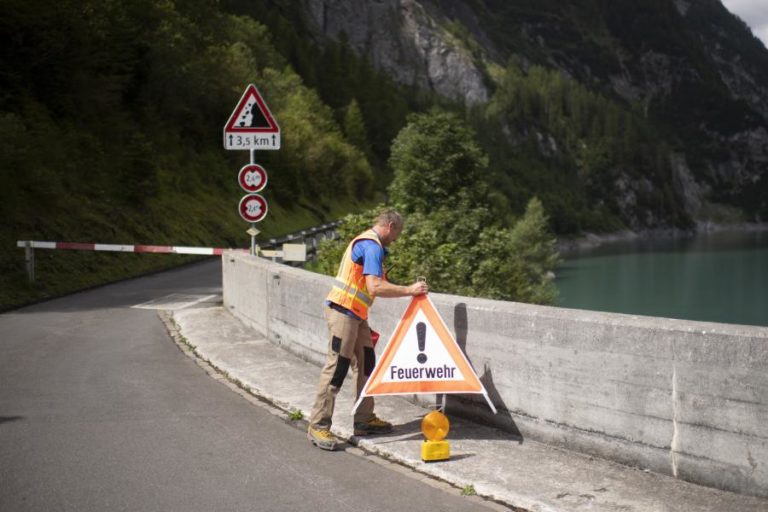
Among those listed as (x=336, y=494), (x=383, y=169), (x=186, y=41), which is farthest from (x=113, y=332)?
(x=383, y=169)

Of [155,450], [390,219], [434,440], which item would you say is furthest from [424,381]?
[155,450]

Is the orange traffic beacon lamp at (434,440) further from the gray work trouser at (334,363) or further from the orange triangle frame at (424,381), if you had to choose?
the gray work trouser at (334,363)

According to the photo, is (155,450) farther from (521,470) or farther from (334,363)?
(521,470)

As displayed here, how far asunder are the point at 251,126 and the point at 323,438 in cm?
777

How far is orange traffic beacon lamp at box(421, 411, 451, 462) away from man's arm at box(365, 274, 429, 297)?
3.22 ft

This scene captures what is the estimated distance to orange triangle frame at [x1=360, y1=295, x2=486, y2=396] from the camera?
23.3ft

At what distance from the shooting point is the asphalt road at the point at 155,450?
19.2 feet

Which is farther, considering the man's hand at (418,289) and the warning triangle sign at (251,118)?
the warning triangle sign at (251,118)

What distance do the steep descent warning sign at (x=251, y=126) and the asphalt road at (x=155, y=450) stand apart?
381cm

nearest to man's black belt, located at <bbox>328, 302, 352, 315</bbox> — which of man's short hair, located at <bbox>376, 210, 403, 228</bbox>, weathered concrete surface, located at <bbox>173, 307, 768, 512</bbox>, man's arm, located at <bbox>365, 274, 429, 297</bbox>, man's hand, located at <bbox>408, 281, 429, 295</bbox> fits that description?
man's arm, located at <bbox>365, 274, 429, 297</bbox>

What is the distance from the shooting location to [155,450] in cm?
700

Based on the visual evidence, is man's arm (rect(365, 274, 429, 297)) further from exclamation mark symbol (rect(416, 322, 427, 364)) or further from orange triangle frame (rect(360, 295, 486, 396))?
exclamation mark symbol (rect(416, 322, 427, 364))

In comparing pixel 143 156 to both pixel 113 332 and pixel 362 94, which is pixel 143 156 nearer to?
pixel 113 332

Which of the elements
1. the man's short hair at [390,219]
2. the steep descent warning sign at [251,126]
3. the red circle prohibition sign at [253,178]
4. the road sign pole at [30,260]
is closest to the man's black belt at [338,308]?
the man's short hair at [390,219]
